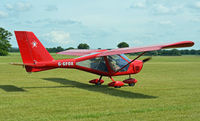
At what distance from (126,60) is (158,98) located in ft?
13.3

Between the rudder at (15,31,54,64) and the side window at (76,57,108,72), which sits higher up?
the rudder at (15,31,54,64)

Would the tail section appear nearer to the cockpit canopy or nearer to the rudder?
the rudder

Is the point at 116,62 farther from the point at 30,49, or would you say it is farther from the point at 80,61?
the point at 30,49

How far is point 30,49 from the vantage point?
1240cm

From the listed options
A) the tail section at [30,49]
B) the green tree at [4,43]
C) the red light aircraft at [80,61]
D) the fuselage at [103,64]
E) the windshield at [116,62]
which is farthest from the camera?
the green tree at [4,43]

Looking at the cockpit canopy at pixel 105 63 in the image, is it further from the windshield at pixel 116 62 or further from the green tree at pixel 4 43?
the green tree at pixel 4 43

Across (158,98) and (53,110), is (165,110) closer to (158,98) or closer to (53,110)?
(158,98)

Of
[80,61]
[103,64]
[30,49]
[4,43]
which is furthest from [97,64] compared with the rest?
[4,43]

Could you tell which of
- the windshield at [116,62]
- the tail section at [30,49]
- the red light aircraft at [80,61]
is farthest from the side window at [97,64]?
the tail section at [30,49]

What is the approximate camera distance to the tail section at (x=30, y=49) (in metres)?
12.2

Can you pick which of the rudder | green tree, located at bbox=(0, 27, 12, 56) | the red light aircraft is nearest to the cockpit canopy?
the red light aircraft

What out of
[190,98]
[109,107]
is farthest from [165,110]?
[190,98]

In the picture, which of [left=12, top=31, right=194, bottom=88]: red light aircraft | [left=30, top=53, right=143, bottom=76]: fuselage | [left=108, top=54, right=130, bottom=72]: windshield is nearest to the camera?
[left=12, top=31, right=194, bottom=88]: red light aircraft

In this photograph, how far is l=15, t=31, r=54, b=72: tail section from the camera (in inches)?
479
